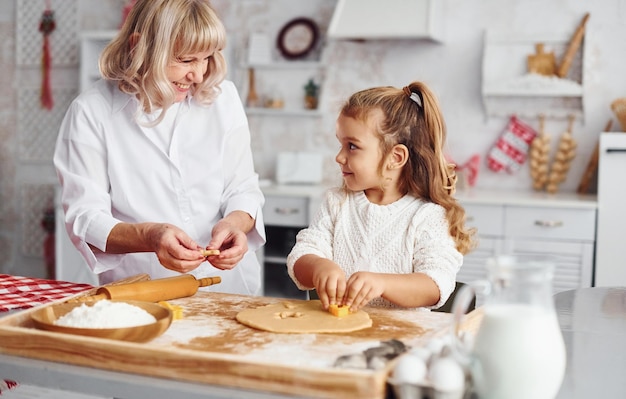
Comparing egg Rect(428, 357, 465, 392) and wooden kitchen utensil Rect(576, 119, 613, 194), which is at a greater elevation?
wooden kitchen utensil Rect(576, 119, 613, 194)

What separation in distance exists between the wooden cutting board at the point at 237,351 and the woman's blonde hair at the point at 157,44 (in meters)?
0.69

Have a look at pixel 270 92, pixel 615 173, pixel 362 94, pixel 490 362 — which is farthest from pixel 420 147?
pixel 270 92

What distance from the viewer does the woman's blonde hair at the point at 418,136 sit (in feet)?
5.98

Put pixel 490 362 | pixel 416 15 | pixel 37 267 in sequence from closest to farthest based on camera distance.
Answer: pixel 490 362 → pixel 416 15 → pixel 37 267

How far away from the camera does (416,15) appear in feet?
14.0

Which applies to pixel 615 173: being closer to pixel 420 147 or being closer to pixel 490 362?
pixel 420 147

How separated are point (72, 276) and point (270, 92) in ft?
5.42

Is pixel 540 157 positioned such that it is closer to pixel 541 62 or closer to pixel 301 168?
pixel 541 62

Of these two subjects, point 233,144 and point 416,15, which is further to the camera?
point 416,15

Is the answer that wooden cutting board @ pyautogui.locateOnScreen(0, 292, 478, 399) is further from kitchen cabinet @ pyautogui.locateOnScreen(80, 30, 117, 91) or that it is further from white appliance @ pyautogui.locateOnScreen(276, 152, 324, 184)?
kitchen cabinet @ pyautogui.locateOnScreen(80, 30, 117, 91)

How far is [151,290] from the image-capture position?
63.7 inches

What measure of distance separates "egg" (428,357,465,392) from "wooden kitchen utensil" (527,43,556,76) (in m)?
3.61

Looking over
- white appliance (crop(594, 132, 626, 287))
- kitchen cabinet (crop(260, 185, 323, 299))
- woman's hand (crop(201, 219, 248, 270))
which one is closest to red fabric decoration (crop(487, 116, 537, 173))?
white appliance (crop(594, 132, 626, 287))

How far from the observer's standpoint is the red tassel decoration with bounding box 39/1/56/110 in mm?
5375
